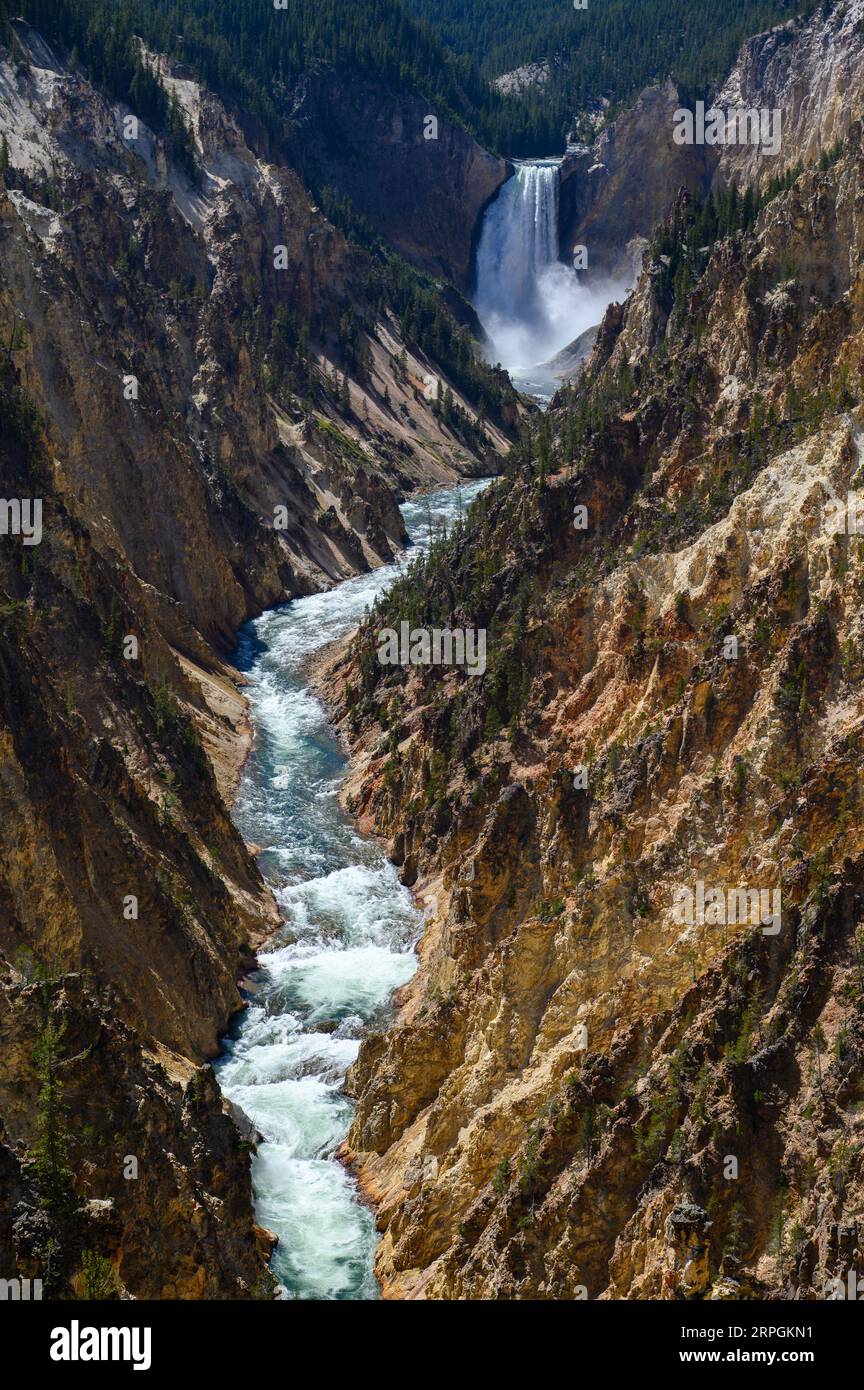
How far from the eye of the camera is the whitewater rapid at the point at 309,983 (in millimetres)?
35031

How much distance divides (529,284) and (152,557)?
11398 cm

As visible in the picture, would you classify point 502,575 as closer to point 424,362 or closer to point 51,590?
point 51,590

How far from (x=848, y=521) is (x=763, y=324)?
2026 centimetres

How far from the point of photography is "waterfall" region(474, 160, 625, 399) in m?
177

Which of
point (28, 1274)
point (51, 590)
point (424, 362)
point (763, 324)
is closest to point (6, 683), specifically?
point (51, 590)

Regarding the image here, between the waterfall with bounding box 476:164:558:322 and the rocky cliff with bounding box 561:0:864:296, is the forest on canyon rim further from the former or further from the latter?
the waterfall with bounding box 476:164:558:322

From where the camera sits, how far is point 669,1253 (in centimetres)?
2539
